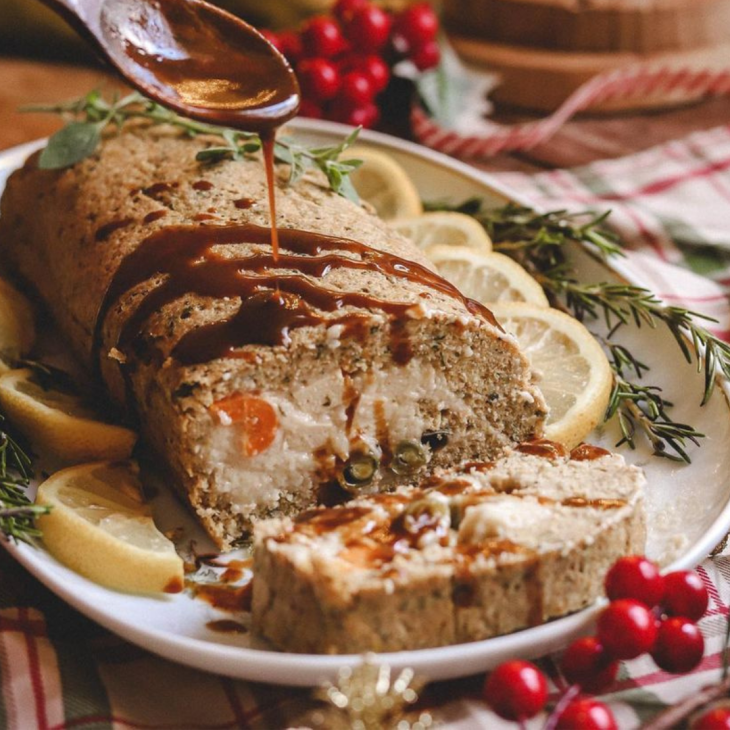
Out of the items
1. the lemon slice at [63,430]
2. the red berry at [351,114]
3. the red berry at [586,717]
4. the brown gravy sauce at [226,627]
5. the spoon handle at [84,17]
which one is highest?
the spoon handle at [84,17]

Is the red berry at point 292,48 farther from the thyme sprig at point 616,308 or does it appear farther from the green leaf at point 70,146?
the green leaf at point 70,146

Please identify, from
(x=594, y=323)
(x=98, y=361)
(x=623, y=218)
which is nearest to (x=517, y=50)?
(x=623, y=218)

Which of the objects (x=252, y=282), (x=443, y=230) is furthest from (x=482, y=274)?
(x=252, y=282)

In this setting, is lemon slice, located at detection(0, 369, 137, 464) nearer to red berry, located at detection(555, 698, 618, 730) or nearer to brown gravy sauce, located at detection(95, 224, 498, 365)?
brown gravy sauce, located at detection(95, 224, 498, 365)

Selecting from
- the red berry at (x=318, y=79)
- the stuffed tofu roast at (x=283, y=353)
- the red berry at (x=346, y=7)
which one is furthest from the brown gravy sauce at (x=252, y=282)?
the red berry at (x=346, y=7)

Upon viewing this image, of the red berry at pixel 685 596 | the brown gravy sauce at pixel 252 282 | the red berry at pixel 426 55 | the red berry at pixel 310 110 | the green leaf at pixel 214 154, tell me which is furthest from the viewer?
the red berry at pixel 426 55

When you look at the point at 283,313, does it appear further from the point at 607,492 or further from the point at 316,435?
the point at 607,492

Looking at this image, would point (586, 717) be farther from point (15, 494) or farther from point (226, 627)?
point (15, 494)
